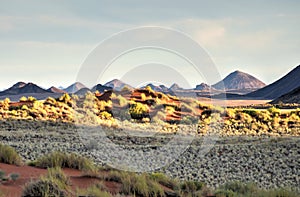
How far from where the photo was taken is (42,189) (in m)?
7.77

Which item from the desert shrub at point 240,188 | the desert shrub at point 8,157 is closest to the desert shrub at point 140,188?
the desert shrub at point 240,188

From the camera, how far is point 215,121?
3700cm

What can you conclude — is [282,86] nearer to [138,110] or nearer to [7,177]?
[138,110]

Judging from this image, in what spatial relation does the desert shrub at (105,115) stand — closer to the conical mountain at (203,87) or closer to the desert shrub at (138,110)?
the desert shrub at (138,110)

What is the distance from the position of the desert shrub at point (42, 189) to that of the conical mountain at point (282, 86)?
131079mm

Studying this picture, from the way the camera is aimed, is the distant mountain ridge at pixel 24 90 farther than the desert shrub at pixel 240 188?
Yes

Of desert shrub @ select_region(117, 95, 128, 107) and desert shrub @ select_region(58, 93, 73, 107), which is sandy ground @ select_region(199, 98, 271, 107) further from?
desert shrub @ select_region(58, 93, 73, 107)

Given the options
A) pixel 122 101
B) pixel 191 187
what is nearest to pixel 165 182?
pixel 191 187

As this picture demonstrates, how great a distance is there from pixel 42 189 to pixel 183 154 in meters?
13.1

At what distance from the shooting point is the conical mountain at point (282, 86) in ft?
457

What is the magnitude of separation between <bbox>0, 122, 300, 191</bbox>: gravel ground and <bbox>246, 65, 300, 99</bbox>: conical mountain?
373 ft

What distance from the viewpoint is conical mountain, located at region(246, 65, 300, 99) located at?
139375mm

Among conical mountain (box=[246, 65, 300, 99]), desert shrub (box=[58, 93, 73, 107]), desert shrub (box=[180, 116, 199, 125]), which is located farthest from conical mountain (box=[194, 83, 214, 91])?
conical mountain (box=[246, 65, 300, 99])

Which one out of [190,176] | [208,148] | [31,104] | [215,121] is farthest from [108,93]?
[190,176]
